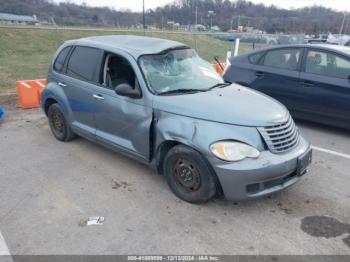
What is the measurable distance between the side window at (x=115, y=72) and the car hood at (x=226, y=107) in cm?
84

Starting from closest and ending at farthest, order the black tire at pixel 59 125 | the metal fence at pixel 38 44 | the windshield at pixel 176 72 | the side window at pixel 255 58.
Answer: the windshield at pixel 176 72 → the black tire at pixel 59 125 → the side window at pixel 255 58 → the metal fence at pixel 38 44

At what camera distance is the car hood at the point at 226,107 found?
3.40 m

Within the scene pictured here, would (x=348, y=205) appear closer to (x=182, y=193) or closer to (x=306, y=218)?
(x=306, y=218)

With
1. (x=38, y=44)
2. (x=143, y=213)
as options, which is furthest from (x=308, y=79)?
(x=38, y=44)

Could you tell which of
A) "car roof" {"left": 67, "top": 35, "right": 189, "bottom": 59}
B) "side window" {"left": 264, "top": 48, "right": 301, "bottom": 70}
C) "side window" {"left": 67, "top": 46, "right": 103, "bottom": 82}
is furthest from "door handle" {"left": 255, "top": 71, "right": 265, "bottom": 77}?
"side window" {"left": 67, "top": 46, "right": 103, "bottom": 82}

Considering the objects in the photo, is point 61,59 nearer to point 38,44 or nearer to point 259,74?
point 259,74

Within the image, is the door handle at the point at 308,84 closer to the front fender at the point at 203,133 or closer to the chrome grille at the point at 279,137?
the chrome grille at the point at 279,137

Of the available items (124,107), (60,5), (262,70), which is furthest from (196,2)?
(124,107)

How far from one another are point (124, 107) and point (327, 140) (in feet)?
12.2

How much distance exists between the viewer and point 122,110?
4.10m

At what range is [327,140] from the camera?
572 centimetres

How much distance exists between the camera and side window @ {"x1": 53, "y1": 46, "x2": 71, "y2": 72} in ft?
16.9

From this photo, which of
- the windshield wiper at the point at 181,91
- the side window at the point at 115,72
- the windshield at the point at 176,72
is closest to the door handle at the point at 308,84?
the windshield at the point at 176,72

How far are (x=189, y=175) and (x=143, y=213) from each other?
0.64m
